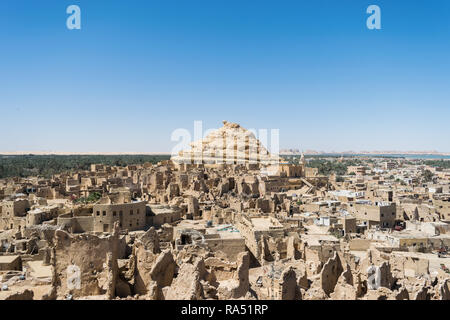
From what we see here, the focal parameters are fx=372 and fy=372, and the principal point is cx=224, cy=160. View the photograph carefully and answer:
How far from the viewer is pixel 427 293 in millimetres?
12828

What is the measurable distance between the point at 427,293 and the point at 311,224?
1896 centimetres

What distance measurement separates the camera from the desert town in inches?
503

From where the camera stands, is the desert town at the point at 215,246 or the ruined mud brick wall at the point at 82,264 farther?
the desert town at the point at 215,246

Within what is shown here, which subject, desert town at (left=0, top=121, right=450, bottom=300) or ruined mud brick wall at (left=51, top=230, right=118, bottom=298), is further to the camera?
Answer: desert town at (left=0, top=121, right=450, bottom=300)

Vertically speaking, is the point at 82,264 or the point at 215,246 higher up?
the point at 82,264

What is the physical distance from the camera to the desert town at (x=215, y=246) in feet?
41.9

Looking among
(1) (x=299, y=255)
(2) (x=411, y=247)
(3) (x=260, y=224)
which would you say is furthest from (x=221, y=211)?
(2) (x=411, y=247)

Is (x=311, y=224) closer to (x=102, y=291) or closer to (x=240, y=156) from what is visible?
(x=102, y=291)

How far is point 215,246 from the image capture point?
21.7 metres
